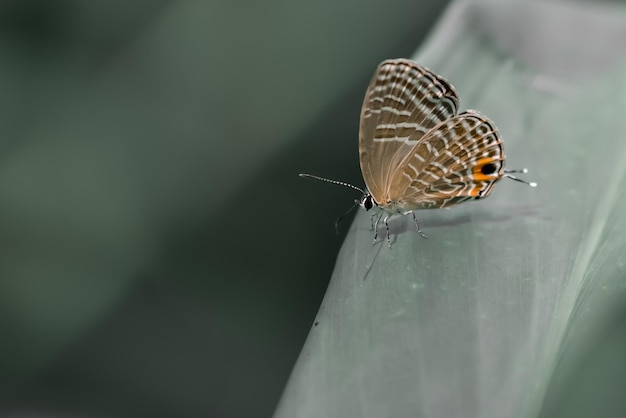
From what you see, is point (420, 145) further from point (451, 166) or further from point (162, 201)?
point (162, 201)

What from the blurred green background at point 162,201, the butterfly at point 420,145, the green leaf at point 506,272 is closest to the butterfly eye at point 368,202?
the butterfly at point 420,145

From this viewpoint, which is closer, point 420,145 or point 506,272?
point 506,272

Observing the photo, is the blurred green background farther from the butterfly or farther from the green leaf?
the green leaf

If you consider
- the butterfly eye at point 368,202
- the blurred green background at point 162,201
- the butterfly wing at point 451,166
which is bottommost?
the blurred green background at point 162,201

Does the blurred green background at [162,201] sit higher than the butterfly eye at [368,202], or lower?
lower

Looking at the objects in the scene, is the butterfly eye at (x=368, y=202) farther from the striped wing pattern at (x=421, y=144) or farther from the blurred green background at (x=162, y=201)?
the blurred green background at (x=162, y=201)

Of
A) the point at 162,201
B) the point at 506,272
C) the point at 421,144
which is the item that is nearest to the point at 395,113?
the point at 421,144

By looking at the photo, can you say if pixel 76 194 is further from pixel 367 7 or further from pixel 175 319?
pixel 367 7
